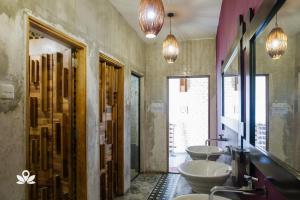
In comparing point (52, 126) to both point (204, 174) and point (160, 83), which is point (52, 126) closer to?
point (204, 174)

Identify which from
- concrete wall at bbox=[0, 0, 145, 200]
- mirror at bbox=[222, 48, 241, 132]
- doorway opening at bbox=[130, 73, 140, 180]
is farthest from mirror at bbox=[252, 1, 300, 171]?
doorway opening at bbox=[130, 73, 140, 180]

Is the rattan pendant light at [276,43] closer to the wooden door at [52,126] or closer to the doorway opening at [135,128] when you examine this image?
the wooden door at [52,126]

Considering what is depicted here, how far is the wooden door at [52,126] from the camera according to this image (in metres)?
2.32

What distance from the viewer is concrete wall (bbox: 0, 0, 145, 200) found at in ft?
4.47

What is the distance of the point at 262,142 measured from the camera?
1063 mm

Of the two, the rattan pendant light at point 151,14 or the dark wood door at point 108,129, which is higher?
the rattan pendant light at point 151,14

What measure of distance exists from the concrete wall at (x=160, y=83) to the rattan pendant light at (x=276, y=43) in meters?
3.64

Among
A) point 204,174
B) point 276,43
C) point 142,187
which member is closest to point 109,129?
point 142,187

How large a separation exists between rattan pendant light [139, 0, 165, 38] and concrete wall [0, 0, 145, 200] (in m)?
0.66

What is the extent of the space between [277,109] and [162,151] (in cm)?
400

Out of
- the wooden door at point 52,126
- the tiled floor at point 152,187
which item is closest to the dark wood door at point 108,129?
the tiled floor at point 152,187

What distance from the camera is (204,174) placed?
201cm

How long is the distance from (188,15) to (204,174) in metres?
2.36

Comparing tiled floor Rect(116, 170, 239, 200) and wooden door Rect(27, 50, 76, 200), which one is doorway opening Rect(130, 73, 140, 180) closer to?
tiled floor Rect(116, 170, 239, 200)
